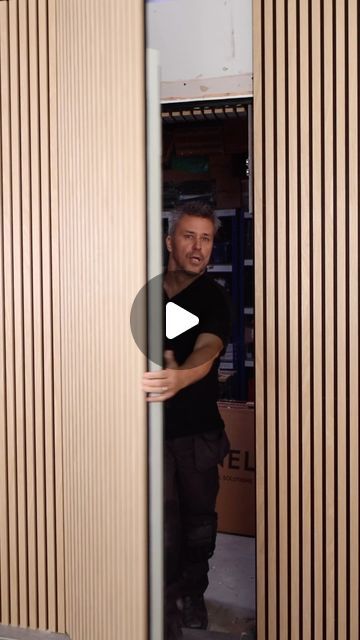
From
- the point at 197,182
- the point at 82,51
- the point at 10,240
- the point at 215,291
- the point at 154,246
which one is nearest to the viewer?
the point at 154,246

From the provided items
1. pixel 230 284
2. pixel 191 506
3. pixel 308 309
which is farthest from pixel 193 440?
pixel 230 284

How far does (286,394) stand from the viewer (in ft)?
6.35

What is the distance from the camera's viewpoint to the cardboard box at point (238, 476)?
3516 millimetres

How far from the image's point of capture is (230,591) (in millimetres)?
2838

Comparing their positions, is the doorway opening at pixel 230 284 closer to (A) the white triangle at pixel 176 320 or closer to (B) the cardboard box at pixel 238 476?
(B) the cardboard box at pixel 238 476

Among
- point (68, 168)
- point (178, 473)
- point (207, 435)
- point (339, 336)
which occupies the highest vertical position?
point (68, 168)

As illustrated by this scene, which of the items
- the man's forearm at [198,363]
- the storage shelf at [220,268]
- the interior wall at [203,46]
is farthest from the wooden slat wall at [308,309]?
the storage shelf at [220,268]

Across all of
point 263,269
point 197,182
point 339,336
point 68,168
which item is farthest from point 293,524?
point 197,182

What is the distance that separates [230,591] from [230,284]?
210cm

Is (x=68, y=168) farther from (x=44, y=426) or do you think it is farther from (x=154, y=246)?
(x=44, y=426)

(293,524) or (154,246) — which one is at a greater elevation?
(154,246)

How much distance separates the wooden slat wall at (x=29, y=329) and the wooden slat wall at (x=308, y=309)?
0.74 m

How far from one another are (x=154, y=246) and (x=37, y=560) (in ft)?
4.55

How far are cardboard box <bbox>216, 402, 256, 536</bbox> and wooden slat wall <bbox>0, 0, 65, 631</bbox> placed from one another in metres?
1.52
